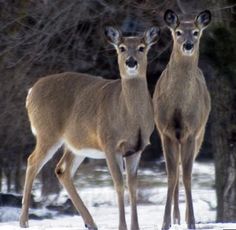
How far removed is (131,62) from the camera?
1035 centimetres

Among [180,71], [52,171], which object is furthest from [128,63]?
[52,171]

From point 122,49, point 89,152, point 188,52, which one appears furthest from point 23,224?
point 188,52

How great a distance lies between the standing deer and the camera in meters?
10.4

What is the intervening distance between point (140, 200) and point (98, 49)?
521cm

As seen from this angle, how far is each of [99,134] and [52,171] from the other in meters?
7.23

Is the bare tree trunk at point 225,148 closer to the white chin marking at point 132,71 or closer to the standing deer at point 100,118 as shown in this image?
the standing deer at point 100,118

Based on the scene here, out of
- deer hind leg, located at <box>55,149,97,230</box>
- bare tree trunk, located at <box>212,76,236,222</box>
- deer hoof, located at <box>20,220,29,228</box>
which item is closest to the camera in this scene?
deer hoof, located at <box>20,220,29,228</box>

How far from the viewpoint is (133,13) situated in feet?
47.1

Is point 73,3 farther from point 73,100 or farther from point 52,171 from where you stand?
point 52,171

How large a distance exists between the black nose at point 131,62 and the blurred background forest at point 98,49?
335 centimetres

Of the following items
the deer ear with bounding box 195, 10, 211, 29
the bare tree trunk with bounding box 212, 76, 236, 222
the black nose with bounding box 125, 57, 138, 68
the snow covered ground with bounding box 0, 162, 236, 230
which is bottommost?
the snow covered ground with bounding box 0, 162, 236, 230

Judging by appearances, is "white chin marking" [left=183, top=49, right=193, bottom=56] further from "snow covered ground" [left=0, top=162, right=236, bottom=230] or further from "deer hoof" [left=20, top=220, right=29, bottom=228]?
"deer hoof" [left=20, top=220, right=29, bottom=228]

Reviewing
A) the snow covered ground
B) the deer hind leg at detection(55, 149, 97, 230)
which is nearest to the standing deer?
the deer hind leg at detection(55, 149, 97, 230)

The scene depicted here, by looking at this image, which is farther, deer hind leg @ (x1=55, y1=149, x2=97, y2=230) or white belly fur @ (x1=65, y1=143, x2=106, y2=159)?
deer hind leg @ (x1=55, y1=149, x2=97, y2=230)
